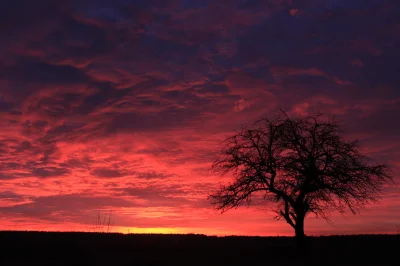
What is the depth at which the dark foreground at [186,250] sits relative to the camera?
25.7m

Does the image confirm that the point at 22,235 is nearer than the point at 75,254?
No

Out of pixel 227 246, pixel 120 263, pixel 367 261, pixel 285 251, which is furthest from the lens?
pixel 227 246

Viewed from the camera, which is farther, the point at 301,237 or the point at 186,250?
the point at 186,250

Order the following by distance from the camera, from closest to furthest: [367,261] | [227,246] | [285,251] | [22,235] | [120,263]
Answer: [120,263]
[367,261]
[285,251]
[227,246]
[22,235]

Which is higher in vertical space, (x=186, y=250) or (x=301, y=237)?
(x=301, y=237)

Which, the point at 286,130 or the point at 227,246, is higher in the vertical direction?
the point at 286,130

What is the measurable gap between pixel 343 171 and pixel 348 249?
7.48 meters

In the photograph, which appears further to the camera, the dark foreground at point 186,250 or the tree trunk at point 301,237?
the tree trunk at point 301,237

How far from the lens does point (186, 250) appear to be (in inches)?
1198

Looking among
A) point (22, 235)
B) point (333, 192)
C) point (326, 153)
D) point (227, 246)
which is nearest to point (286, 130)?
point (326, 153)

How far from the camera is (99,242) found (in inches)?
1318

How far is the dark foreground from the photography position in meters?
25.7

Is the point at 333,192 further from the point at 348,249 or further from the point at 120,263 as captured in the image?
the point at 120,263

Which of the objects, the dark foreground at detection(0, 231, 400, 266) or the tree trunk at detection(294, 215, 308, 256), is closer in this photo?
the dark foreground at detection(0, 231, 400, 266)
